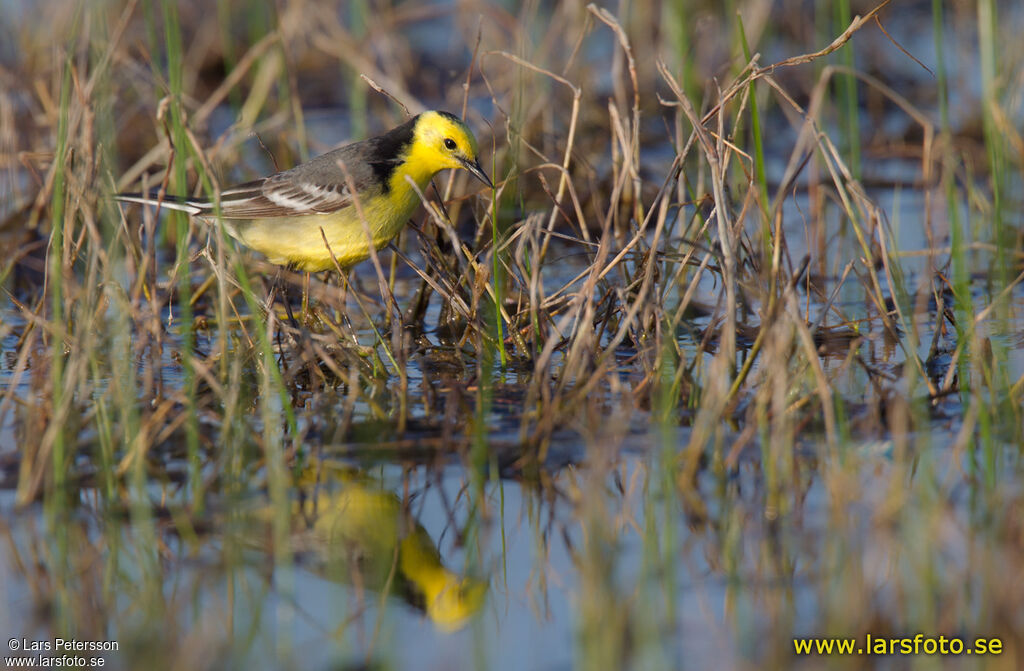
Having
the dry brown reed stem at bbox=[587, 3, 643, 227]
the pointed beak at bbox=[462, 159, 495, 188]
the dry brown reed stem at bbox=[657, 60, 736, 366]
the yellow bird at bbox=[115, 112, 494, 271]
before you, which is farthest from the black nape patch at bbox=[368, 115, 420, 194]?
the dry brown reed stem at bbox=[657, 60, 736, 366]

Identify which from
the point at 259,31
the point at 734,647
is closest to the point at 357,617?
the point at 734,647

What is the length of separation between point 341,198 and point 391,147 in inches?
16.4

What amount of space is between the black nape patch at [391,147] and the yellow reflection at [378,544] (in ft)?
7.11

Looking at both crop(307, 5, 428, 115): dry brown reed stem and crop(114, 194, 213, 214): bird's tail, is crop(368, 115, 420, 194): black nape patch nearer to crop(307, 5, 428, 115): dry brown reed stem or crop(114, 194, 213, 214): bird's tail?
crop(114, 194, 213, 214): bird's tail

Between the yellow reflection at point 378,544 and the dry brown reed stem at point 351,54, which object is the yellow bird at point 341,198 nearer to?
the dry brown reed stem at point 351,54

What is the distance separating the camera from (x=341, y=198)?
20.4ft

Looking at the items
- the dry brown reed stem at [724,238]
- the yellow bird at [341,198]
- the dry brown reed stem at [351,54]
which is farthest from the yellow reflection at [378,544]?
the dry brown reed stem at [351,54]

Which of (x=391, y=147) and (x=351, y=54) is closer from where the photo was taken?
(x=391, y=147)

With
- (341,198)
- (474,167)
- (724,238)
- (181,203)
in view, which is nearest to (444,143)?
(474,167)

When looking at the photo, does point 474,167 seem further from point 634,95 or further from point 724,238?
point 724,238

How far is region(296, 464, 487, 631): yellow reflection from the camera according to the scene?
3676 millimetres

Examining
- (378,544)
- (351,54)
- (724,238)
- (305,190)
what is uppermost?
(351,54)

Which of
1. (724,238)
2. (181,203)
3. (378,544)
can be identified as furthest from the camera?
(181,203)

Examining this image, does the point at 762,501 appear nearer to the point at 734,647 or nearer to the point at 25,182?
the point at 734,647
